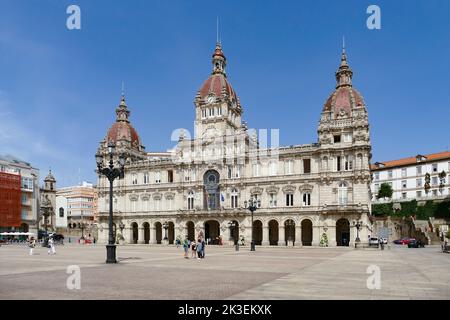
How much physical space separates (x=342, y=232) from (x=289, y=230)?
26.8 feet

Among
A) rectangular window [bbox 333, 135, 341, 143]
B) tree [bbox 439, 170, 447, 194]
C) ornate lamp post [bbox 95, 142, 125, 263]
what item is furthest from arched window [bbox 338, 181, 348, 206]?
tree [bbox 439, 170, 447, 194]

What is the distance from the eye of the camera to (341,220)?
6344cm

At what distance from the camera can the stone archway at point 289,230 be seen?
6612 cm

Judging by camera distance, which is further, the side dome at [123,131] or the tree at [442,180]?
the tree at [442,180]

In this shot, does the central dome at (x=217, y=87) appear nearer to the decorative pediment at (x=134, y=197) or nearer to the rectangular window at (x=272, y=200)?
the rectangular window at (x=272, y=200)

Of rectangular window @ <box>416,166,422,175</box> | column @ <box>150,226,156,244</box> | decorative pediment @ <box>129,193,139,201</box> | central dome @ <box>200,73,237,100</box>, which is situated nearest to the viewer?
central dome @ <box>200,73,237,100</box>

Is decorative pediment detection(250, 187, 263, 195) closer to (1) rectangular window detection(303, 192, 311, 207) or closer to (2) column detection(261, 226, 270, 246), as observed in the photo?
(2) column detection(261, 226, 270, 246)

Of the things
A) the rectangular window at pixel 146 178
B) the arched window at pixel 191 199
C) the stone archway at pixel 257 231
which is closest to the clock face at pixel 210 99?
the arched window at pixel 191 199

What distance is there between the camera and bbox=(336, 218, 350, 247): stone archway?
62.9m

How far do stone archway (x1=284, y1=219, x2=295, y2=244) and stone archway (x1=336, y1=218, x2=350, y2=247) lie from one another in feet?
22.0

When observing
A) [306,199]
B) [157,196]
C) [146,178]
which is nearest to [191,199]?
[157,196]

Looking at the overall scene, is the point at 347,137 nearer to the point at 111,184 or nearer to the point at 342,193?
the point at 342,193

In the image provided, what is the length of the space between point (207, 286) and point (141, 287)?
2.29m

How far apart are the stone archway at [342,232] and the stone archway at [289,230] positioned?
6.70 metres
